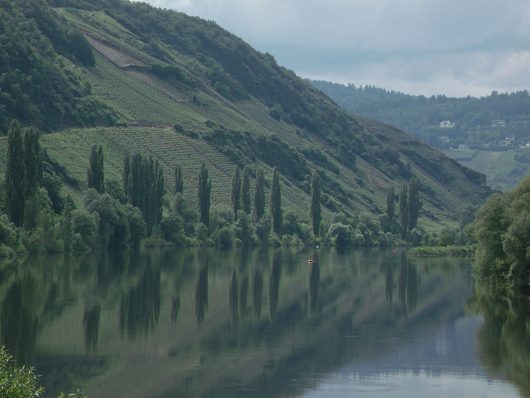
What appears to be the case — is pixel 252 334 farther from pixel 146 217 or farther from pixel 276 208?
pixel 276 208

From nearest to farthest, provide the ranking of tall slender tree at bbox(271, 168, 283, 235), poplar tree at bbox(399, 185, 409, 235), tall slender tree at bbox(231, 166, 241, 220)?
1. tall slender tree at bbox(231, 166, 241, 220)
2. tall slender tree at bbox(271, 168, 283, 235)
3. poplar tree at bbox(399, 185, 409, 235)

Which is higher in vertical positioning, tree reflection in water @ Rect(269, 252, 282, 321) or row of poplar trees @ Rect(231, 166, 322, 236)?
row of poplar trees @ Rect(231, 166, 322, 236)

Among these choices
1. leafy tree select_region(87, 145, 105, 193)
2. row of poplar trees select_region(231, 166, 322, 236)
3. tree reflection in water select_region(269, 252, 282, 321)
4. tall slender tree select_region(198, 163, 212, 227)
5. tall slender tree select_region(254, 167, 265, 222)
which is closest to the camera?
tree reflection in water select_region(269, 252, 282, 321)

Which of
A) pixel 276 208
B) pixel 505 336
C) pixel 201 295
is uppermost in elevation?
pixel 276 208

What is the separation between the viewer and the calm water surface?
39.7 meters

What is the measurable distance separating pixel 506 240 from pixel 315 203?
89528 millimetres

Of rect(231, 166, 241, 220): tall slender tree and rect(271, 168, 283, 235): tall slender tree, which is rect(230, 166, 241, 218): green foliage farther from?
rect(271, 168, 283, 235): tall slender tree

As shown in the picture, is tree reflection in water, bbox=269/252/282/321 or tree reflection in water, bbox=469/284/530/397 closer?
tree reflection in water, bbox=469/284/530/397

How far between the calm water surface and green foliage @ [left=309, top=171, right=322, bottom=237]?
67893 millimetres

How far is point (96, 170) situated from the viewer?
391 feet

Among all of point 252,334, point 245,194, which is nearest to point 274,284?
point 252,334

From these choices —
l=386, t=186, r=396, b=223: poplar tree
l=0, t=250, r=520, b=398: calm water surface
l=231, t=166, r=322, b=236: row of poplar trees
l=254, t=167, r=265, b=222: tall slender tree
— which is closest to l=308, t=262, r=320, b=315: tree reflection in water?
l=0, t=250, r=520, b=398: calm water surface

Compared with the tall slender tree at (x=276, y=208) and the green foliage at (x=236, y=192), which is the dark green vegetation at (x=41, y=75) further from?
the tall slender tree at (x=276, y=208)

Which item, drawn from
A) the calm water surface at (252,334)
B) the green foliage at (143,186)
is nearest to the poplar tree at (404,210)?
the green foliage at (143,186)
